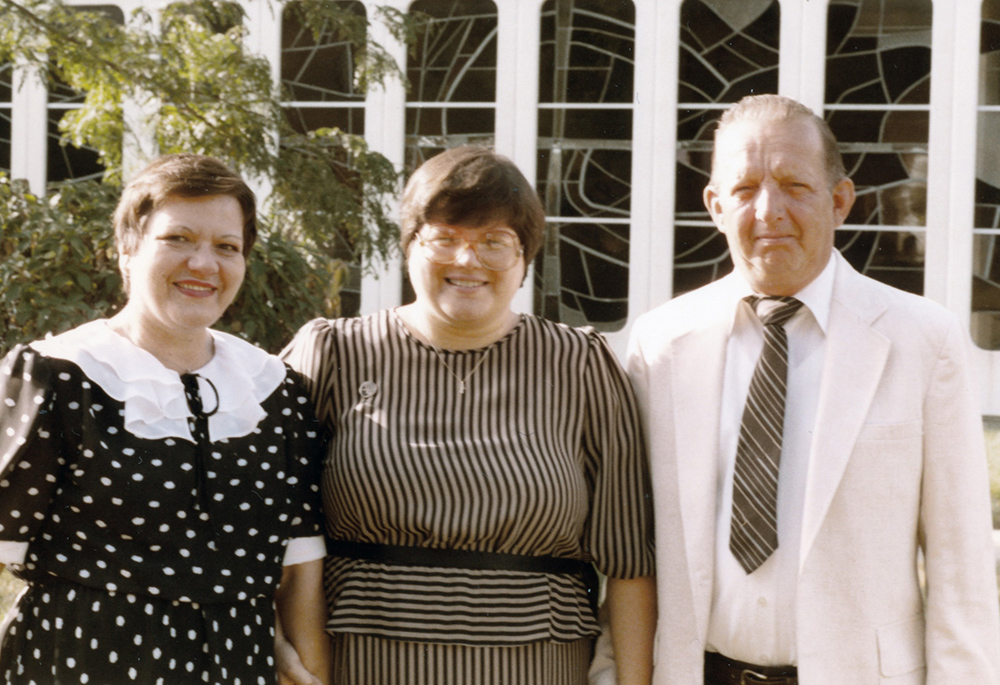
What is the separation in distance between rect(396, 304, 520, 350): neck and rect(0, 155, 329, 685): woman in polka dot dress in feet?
1.25

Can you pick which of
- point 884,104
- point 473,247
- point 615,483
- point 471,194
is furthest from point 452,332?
point 884,104

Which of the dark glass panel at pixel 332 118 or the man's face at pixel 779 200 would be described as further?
the dark glass panel at pixel 332 118

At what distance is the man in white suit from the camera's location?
8.35ft

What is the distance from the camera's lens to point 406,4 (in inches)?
393

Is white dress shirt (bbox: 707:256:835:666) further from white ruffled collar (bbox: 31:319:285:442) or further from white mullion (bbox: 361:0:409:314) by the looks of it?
white mullion (bbox: 361:0:409:314)

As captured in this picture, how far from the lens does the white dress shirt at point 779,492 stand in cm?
258

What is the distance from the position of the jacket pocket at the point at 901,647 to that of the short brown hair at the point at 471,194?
1207mm

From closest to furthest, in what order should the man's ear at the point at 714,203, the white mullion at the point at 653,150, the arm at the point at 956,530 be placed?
the arm at the point at 956,530
the man's ear at the point at 714,203
the white mullion at the point at 653,150

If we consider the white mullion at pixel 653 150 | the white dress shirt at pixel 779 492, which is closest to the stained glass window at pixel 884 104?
the white mullion at pixel 653 150

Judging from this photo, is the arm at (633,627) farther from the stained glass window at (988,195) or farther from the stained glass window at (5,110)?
the stained glass window at (5,110)

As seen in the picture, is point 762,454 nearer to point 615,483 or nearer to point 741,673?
point 615,483

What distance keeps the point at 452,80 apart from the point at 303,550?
793cm

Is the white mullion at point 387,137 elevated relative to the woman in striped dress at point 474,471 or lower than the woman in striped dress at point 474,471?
elevated

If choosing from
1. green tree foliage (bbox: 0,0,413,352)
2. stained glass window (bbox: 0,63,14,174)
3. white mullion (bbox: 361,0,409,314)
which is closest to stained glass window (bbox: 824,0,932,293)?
white mullion (bbox: 361,0,409,314)
